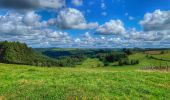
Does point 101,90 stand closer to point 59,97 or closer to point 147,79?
point 59,97

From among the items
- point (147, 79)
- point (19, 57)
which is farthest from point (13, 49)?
point (147, 79)

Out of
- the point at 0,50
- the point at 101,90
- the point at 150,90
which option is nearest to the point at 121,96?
the point at 101,90

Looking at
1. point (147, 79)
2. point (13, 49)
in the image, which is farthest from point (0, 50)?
point (147, 79)

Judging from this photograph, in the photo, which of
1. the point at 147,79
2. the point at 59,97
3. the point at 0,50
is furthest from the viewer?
the point at 0,50

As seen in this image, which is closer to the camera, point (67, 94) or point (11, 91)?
point (67, 94)

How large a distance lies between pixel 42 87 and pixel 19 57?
15384 centimetres

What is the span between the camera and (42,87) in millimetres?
23234

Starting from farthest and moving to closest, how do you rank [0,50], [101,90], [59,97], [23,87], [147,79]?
[0,50] < [147,79] < [23,87] < [101,90] < [59,97]

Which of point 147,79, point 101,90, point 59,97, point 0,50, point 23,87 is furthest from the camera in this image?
point 0,50

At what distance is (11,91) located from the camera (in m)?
22.2

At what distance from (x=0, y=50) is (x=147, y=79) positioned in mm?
151635

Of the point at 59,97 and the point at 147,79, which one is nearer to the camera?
the point at 59,97

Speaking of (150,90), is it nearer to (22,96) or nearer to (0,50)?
(22,96)

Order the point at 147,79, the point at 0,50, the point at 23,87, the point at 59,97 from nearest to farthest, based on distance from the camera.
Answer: the point at 59,97 → the point at 23,87 → the point at 147,79 → the point at 0,50
